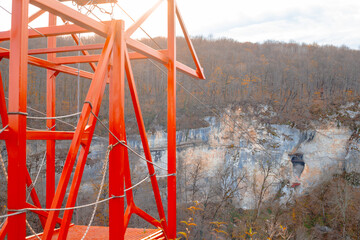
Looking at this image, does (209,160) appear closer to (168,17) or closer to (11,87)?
(168,17)

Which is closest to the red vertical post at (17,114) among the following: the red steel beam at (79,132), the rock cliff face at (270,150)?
the red steel beam at (79,132)

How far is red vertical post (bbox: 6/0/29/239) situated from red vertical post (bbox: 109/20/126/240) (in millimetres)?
1355

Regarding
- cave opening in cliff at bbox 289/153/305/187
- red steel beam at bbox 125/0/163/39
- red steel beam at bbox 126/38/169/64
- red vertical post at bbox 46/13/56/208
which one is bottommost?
cave opening in cliff at bbox 289/153/305/187

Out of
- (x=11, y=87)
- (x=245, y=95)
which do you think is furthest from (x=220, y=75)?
(x=11, y=87)

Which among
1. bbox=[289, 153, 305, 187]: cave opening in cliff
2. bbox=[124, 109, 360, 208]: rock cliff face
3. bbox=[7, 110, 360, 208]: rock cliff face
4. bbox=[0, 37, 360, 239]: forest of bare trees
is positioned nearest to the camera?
bbox=[0, 37, 360, 239]: forest of bare trees

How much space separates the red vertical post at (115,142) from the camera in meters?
4.25

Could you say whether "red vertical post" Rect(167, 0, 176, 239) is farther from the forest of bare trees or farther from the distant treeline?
the distant treeline

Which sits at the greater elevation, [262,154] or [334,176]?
[262,154]

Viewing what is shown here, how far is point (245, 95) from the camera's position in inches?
1747

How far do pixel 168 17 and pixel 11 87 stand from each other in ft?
11.3

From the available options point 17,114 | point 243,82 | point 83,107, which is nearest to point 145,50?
point 83,107

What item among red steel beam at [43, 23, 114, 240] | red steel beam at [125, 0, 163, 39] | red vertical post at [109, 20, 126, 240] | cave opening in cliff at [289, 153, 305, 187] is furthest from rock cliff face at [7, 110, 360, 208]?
red steel beam at [43, 23, 114, 240]

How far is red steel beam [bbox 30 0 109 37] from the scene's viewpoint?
11.0ft

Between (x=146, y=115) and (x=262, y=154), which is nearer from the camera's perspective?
(x=262, y=154)
